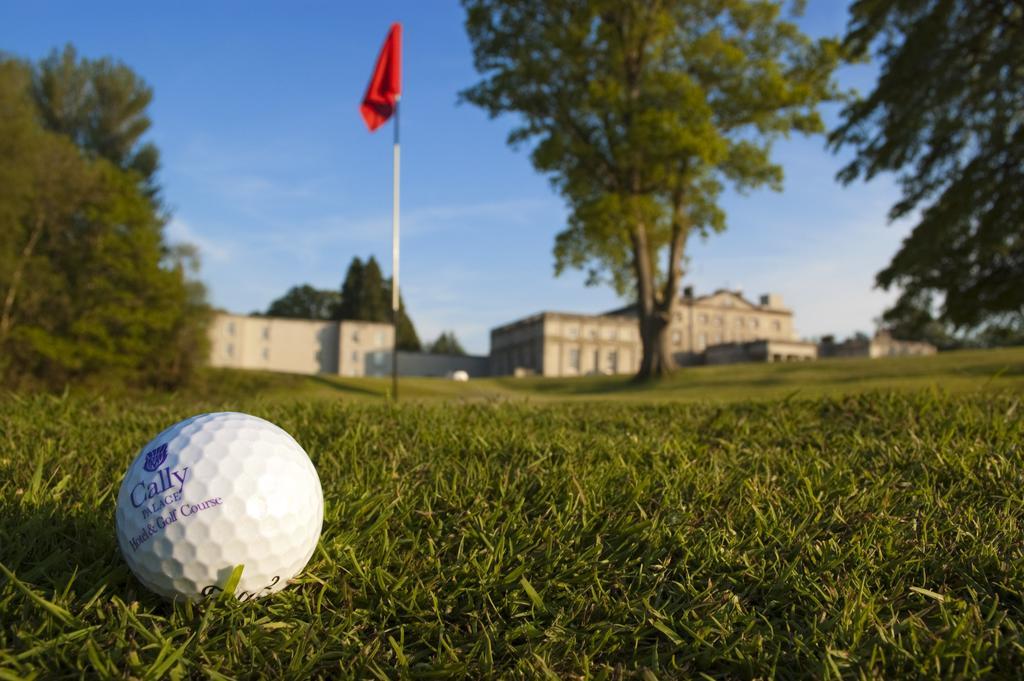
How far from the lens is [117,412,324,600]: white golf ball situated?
2549mm

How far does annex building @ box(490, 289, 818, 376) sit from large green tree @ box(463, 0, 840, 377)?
48.1 metres

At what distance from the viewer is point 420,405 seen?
652 centimetres

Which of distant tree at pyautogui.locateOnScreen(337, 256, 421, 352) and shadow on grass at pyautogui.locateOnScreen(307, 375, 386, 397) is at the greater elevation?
distant tree at pyautogui.locateOnScreen(337, 256, 421, 352)

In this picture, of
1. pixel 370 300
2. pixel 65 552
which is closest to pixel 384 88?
pixel 65 552

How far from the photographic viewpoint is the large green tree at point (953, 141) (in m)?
18.2

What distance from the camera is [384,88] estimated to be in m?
21.5

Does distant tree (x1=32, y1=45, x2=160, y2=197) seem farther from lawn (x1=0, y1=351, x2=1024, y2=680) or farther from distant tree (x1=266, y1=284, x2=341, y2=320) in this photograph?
distant tree (x1=266, y1=284, x2=341, y2=320)

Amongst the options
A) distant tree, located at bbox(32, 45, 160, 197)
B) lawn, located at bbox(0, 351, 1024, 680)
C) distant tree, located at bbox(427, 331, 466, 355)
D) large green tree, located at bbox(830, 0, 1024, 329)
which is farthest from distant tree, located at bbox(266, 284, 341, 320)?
lawn, located at bbox(0, 351, 1024, 680)

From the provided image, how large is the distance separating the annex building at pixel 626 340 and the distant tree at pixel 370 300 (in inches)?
454

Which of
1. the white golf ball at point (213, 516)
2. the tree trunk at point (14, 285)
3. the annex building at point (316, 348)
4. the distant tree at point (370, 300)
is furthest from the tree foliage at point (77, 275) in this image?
the distant tree at point (370, 300)

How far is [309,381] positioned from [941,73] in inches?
1060

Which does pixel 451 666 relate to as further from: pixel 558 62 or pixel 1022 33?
pixel 558 62

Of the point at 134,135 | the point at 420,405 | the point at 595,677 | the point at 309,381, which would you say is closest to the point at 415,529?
the point at 595,677

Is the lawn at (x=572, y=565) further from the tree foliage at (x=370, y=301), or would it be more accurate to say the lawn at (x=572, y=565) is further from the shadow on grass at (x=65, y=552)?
the tree foliage at (x=370, y=301)
